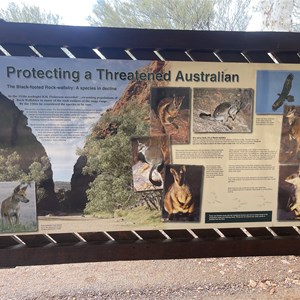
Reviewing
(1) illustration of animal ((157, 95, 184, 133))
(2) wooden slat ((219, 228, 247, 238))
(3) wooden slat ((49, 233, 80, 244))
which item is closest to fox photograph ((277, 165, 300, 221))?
(2) wooden slat ((219, 228, 247, 238))

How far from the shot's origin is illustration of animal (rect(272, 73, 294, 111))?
2486mm

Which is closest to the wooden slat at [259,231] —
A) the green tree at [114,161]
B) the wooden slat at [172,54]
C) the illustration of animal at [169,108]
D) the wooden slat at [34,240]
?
the green tree at [114,161]

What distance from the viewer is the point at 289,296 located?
3.61 meters

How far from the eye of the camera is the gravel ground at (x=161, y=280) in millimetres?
3621

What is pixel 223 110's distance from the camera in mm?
2469

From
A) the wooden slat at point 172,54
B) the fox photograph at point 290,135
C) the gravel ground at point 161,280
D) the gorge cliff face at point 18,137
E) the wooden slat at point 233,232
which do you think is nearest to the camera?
the gorge cliff face at point 18,137

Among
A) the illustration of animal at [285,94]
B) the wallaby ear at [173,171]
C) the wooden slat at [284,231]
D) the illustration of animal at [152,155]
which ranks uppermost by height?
the illustration of animal at [285,94]

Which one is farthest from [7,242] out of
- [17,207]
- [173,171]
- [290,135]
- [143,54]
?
[290,135]

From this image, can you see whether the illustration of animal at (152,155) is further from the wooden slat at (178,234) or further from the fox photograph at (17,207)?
the fox photograph at (17,207)

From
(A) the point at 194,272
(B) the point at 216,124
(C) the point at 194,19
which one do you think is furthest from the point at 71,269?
(C) the point at 194,19

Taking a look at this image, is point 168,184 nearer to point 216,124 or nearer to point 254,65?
point 216,124

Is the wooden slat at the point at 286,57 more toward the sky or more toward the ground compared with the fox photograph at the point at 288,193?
more toward the sky

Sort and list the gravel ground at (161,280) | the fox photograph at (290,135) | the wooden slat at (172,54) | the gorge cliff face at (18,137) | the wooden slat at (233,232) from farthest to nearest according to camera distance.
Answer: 1. the gravel ground at (161,280)
2. the wooden slat at (233,232)
3. the fox photograph at (290,135)
4. the wooden slat at (172,54)
5. the gorge cliff face at (18,137)

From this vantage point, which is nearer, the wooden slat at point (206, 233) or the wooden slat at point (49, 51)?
the wooden slat at point (49, 51)
